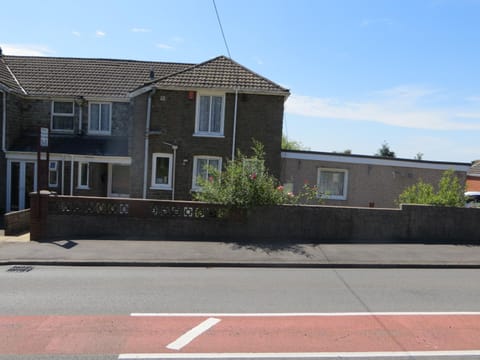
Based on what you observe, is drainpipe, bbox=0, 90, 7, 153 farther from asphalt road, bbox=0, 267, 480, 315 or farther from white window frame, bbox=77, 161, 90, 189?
asphalt road, bbox=0, 267, 480, 315

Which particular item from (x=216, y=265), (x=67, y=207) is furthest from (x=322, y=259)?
(x=67, y=207)

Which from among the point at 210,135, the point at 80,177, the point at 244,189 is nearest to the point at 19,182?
the point at 80,177

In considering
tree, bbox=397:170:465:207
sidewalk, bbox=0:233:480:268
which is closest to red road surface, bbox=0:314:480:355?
sidewalk, bbox=0:233:480:268

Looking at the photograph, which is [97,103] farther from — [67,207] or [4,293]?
[4,293]

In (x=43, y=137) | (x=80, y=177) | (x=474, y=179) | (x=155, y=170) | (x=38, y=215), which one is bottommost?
(x=38, y=215)

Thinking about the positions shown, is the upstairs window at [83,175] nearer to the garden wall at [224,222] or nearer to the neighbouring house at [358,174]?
the garden wall at [224,222]

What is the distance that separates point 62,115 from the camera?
61.5 ft

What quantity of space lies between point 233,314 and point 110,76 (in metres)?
17.3

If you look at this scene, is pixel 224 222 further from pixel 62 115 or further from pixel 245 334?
pixel 62 115

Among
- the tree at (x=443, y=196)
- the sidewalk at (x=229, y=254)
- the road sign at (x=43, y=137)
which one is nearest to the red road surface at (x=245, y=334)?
the sidewalk at (x=229, y=254)

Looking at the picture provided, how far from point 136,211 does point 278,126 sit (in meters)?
7.71

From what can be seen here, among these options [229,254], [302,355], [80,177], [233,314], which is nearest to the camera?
[302,355]

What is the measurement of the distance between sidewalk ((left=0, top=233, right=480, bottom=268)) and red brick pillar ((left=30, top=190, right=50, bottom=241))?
30cm

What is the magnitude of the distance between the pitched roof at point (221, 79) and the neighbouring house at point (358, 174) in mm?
2968
